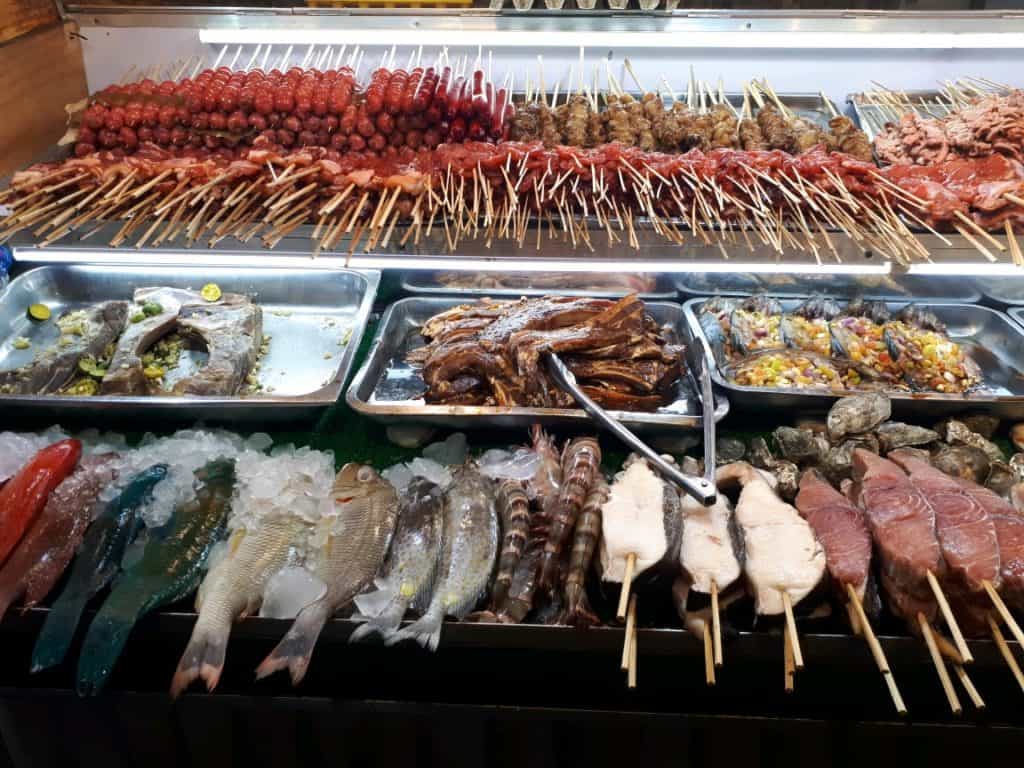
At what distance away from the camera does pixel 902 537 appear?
2.58 m

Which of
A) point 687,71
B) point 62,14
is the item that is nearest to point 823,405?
point 687,71

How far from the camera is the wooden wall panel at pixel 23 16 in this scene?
11.2ft

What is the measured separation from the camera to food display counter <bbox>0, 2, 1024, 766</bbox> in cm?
260

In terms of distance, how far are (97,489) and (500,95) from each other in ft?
9.26

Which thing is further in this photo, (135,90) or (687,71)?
(687,71)

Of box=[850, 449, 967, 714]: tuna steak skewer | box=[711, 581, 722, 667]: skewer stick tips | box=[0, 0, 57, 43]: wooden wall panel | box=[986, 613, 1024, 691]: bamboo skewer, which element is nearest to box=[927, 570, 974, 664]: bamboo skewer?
box=[850, 449, 967, 714]: tuna steak skewer

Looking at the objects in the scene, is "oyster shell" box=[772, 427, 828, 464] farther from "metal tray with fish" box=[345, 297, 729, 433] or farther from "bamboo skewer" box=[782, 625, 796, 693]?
"bamboo skewer" box=[782, 625, 796, 693]

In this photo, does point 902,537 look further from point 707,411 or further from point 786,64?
point 786,64

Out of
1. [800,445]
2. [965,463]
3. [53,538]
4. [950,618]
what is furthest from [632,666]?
[53,538]

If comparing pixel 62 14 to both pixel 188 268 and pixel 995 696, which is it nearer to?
pixel 188 268

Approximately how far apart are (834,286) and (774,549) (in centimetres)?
255

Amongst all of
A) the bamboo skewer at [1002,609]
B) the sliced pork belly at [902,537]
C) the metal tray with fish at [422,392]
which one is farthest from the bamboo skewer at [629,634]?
the bamboo skewer at [1002,609]

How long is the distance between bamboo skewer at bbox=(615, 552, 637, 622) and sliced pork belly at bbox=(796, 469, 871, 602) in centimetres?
74

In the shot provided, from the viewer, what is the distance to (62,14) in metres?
3.82
